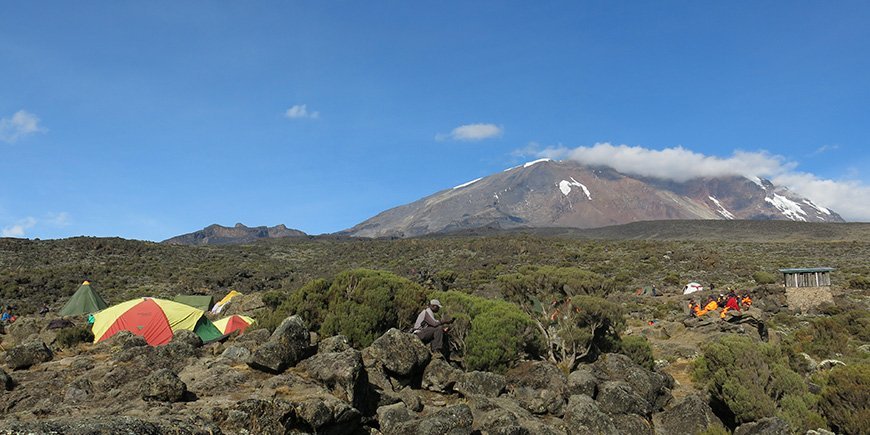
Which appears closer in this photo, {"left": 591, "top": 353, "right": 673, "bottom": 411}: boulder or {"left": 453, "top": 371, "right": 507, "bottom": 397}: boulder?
{"left": 453, "top": 371, "right": 507, "bottom": 397}: boulder

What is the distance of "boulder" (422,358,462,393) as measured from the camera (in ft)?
31.4

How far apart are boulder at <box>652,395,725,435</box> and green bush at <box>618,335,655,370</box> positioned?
3964 millimetres

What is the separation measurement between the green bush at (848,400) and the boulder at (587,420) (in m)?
3.87

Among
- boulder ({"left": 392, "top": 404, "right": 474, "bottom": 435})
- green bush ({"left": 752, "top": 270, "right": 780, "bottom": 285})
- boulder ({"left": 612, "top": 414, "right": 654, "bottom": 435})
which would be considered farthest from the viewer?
green bush ({"left": 752, "top": 270, "right": 780, "bottom": 285})

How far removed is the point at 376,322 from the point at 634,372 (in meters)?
5.52

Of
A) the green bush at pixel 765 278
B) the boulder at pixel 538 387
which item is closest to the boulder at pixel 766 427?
the boulder at pixel 538 387

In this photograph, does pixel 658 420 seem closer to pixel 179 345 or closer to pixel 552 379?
pixel 552 379

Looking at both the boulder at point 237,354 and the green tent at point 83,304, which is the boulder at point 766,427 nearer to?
the boulder at point 237,354

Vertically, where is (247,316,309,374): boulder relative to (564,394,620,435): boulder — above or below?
above

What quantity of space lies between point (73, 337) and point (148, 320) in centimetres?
253

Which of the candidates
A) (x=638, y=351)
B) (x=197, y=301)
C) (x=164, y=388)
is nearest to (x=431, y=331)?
(x=164, y=388)

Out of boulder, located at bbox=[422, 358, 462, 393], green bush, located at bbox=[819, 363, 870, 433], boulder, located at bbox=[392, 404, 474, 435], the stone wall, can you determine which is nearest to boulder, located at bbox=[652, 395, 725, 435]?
green bush, located at bbox=[819, 363, 870, 433]

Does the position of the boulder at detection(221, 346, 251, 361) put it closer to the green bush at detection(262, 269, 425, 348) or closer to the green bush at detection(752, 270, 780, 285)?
the green bush at detection(262, 269, 425, 348)

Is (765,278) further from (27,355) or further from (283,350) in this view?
(27,355)
